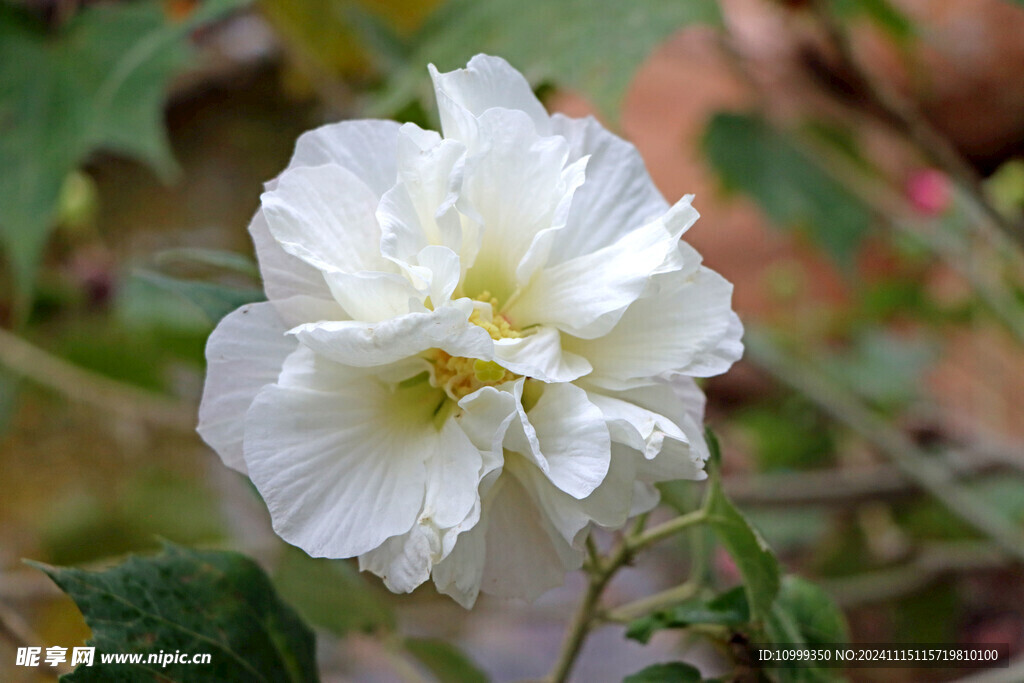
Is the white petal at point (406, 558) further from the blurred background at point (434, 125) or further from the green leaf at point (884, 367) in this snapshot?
the green leaf at point (884, 367)

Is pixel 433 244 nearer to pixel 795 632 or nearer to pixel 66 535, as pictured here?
pixel 795 632

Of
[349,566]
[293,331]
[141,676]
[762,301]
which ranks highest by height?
[293,331]

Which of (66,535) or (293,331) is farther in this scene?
(66,535)

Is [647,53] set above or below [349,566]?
above

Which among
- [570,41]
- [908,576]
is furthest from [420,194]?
[908,576]

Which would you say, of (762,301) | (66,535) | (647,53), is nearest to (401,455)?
(647,53)

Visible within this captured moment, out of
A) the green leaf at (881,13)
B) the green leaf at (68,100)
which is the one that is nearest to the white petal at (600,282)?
the green leaf at (68,100)

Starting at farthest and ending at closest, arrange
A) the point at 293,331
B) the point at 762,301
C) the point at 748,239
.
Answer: the point at 748,239, the point at 762,301, the point at 293,331

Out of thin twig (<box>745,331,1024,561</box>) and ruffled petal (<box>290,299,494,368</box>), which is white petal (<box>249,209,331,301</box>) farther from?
thin twig (<box>745,331,1024,561</box>)
